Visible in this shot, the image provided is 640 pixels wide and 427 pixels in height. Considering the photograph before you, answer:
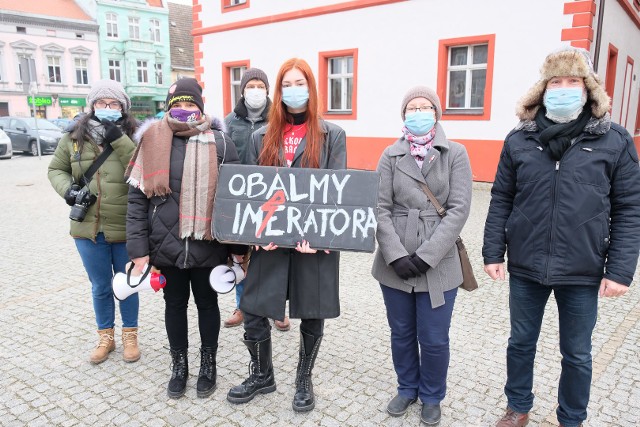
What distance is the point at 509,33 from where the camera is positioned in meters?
10.3

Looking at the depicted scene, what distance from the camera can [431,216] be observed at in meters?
2.79

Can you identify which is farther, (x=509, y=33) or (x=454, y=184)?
(x=509, y=33)

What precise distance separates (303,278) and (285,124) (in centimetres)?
92

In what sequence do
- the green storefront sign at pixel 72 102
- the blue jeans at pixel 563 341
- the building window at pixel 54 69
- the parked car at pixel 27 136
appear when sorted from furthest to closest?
1. the building window at pixel 54 69
2. the green storefront sign at pixel 72 102
3. the parked car at pixel 27 136
4. the blue jeans at pixel 563 341

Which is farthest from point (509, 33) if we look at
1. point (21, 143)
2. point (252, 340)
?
point (21, 143)

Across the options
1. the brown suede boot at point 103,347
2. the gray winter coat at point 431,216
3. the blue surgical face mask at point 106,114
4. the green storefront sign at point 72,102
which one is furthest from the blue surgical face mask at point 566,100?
the green storefront sign at point 72,102

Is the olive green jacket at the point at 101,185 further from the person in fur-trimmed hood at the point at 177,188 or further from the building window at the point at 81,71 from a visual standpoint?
the building window at the point at 81,71

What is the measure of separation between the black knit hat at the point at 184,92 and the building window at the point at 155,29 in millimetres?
43346

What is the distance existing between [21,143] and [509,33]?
1932 cm

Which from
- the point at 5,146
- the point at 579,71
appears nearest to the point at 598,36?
the point at 579,71

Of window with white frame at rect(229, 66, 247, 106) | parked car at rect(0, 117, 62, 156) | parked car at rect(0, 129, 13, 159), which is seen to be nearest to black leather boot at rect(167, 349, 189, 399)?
window with white frame at rect(229, 66, 247, 106)

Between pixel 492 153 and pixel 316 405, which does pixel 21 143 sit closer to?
pixel 492 153

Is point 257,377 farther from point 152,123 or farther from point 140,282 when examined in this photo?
point 152,123

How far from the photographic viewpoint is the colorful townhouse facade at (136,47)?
133 feet
